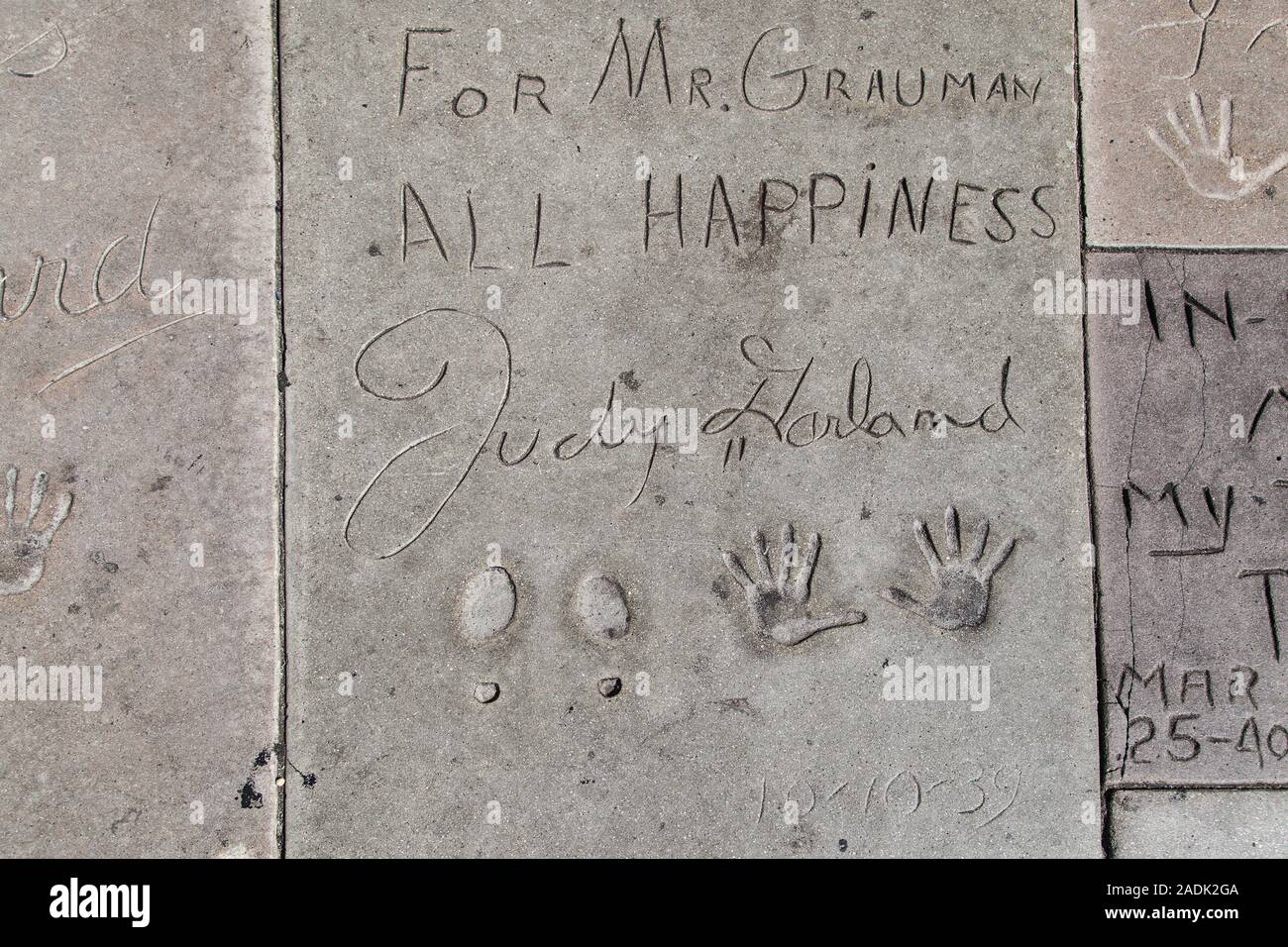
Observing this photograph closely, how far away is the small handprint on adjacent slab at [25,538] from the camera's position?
3359mm

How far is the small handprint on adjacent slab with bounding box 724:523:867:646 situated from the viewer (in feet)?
11.2

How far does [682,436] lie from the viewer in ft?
11.2

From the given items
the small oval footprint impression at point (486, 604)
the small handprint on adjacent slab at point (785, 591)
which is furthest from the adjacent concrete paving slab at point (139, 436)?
the small handprint on adjacent slab at point (785, 591)

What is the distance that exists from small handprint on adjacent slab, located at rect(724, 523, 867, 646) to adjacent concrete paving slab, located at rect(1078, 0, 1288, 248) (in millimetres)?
1711

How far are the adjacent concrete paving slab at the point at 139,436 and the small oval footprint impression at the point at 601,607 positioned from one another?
1.22m

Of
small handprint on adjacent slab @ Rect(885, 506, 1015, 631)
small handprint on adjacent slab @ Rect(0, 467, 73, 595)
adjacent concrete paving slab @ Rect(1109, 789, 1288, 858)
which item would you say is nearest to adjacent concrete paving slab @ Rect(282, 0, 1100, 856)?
small handprint on adjacent slab @ Rect(885, 506, 1015, 631)

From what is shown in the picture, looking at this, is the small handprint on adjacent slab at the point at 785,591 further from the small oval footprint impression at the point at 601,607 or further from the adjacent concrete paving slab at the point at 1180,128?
the adjacent concrete paving slab at the point at 1180,128

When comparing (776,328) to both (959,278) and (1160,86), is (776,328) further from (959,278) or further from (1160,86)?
(1160,86)

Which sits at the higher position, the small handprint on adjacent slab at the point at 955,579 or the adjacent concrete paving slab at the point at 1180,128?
the adjacent concrete paving slab at the point at 1180,128

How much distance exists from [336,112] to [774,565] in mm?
2448

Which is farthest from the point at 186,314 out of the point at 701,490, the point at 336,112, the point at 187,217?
the point at 701,490
